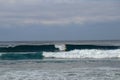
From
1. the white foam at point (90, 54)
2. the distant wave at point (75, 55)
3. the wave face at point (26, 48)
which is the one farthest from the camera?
the wave face at point (26, 48)

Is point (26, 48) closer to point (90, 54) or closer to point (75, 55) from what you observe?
point (75, 55)

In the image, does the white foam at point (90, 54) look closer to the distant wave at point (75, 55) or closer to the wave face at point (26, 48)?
the distant wave at point (75, 55)

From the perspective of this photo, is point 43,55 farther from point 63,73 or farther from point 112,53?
point 63,73

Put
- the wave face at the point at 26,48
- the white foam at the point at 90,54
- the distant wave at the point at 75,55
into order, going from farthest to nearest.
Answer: the wave face at the point at 26,48, the distant wave at the point at 75,55, the white foam at the point at 90,54

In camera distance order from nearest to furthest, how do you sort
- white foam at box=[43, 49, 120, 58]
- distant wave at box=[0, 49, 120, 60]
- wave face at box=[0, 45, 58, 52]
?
white foam at box=[43, 49, 120, 58] → distant wave at box=[0, 49, 120, 60] → wave face at box=[0, 45, 58, 52]

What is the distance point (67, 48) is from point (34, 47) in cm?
532

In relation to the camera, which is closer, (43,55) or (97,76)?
(97,76)

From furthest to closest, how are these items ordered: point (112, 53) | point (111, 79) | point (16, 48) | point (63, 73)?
point (16, 48) → point (112, 53) → point (63, 73) → point (111, 79)

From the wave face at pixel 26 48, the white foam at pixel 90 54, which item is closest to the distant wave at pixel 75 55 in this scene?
the white foam at pixel 90 54

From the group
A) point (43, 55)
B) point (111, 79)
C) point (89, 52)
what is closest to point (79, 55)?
point (89, 52)

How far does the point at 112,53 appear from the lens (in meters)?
48.0

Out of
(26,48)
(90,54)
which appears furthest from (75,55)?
(26,48)

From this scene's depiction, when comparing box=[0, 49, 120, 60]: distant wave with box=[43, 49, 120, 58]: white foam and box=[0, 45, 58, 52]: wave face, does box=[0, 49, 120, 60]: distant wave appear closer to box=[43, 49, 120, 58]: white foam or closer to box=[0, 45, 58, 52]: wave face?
box=[43, 49, 120, 58]: white foam

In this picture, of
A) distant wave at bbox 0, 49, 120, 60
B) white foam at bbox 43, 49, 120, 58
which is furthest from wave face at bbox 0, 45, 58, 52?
white foam at bbox 43, 49, 120, 58
